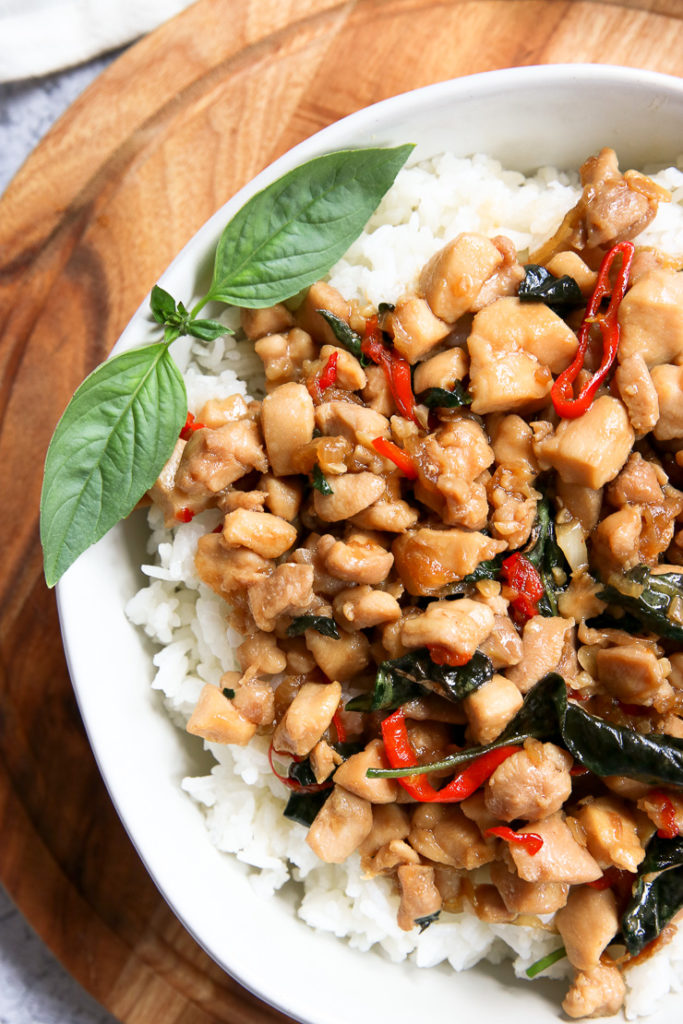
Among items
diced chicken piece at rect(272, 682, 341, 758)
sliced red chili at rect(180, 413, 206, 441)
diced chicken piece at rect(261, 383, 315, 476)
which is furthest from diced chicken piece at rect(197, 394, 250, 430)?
diced chicken piece at rect(272, 682, 341, 758)

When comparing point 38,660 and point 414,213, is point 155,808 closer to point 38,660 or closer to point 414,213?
point 38,660

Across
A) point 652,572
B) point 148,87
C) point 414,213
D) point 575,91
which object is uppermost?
point 148,87

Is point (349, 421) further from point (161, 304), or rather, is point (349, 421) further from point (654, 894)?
point (654, 894)

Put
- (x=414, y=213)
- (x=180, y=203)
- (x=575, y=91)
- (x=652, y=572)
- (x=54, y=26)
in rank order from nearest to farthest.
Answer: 1. (x=652, y=572)
2. (x=575, y=91)
3. (x=414, y=213)
4. (x=180, y=203)
5. (x=54, y=26)

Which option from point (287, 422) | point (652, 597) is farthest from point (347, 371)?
point (652, 597)

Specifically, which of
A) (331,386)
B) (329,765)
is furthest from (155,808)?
(331,386)

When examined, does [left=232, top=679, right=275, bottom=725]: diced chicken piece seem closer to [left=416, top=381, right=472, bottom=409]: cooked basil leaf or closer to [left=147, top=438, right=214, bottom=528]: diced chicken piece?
[left=147, top=438, right=214, bottom=528]: diced chicken piece

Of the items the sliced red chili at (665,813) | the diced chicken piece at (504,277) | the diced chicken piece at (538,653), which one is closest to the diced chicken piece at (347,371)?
the diced chicken piece at (504,277)
